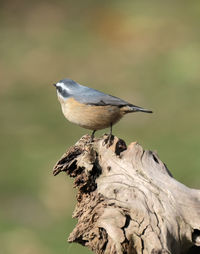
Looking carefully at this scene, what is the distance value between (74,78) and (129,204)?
1008 centimetres

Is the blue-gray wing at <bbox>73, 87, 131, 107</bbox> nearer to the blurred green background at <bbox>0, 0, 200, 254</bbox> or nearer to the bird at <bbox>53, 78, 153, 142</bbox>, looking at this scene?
the bird at <bbox>53, 78, 153, 142</bbox>

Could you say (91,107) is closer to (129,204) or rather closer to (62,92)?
(62,92)

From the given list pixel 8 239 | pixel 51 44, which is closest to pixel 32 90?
pixel 51 44

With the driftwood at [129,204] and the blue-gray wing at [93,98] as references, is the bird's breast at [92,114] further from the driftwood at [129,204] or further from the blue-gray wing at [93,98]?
the driftwood at [129,204]

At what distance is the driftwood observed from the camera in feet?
17.1

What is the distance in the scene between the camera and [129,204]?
211 inches

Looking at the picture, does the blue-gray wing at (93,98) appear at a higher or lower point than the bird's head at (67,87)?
lower

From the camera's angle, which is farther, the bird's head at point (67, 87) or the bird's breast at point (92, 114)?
the bird's head at point (67, 87)

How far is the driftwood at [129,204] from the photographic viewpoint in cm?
520

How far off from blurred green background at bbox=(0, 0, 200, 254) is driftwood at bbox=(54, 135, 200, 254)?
2.75 metres

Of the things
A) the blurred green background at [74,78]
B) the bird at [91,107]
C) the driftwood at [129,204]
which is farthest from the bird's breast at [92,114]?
the blurred green background at [74,78]

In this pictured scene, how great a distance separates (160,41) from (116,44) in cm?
108

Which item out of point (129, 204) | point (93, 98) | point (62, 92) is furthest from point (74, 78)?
point (129, 204)

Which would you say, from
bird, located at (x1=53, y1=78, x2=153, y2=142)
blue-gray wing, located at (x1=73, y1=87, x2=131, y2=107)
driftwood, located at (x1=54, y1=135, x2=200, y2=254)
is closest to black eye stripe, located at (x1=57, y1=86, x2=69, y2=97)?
bird, located at (x1=53, y1=78, x2=153, y2=142)
